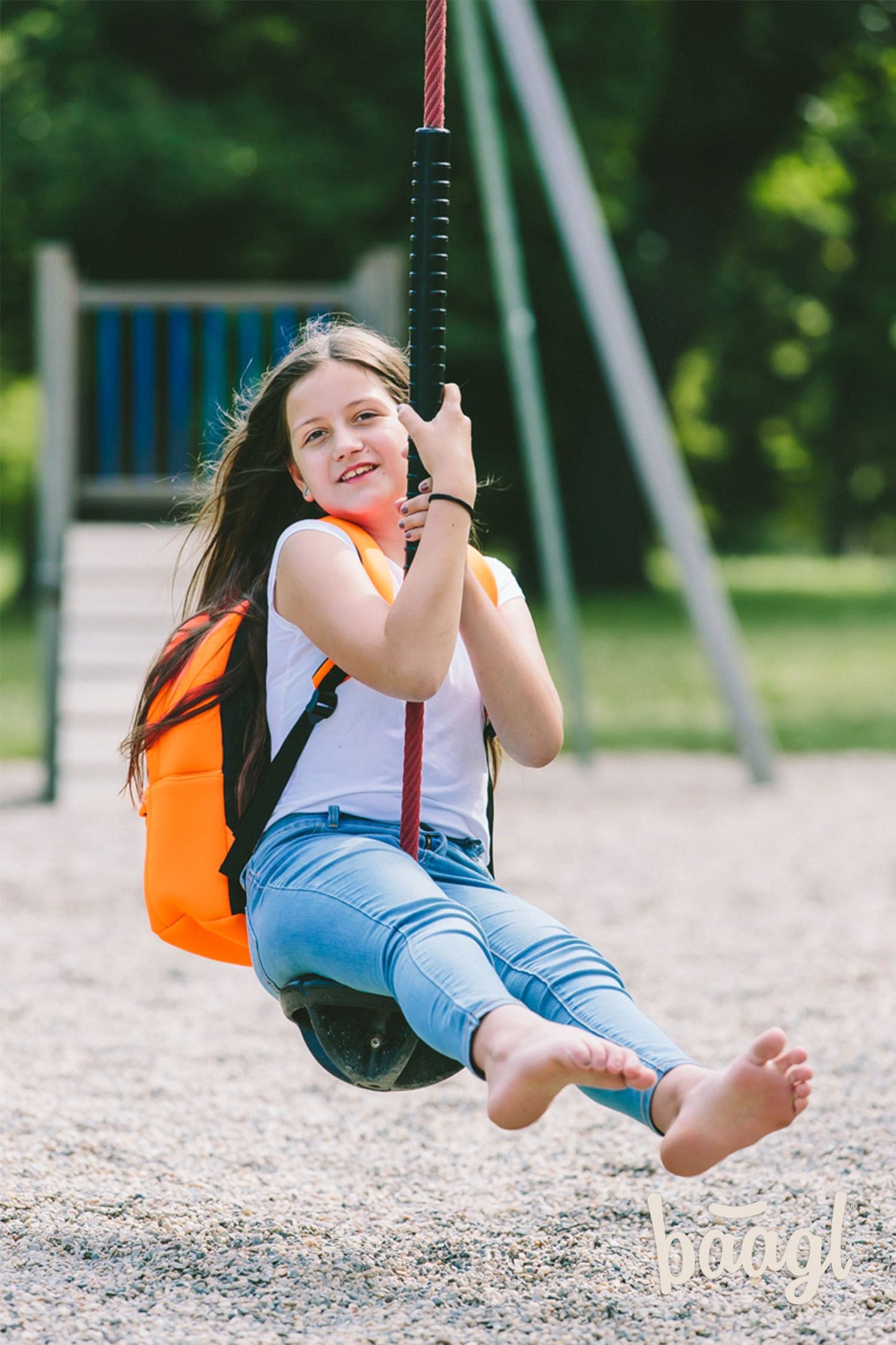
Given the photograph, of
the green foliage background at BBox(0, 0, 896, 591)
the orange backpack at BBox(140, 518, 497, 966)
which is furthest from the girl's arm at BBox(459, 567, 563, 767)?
the green foliage background at BBox(0, 0, 896, 591)

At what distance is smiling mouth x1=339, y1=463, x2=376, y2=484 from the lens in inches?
103

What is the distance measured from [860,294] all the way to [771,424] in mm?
→ 7175

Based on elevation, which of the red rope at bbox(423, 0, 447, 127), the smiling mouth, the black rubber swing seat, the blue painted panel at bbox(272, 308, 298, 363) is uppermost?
the blue painted panel at bbox(272, 308, 298, 363)

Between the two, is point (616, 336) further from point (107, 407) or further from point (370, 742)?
point (370, 742)

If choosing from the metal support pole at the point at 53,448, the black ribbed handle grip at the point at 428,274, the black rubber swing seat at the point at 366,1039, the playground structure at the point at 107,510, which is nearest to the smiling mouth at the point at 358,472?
the black ribbed handle grip at the point at 428,274

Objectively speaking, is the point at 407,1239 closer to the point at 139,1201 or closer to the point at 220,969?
the point at 139,1201

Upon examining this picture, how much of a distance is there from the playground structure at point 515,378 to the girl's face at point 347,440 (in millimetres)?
3840

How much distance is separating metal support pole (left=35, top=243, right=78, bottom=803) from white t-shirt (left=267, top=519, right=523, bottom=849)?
4983mm

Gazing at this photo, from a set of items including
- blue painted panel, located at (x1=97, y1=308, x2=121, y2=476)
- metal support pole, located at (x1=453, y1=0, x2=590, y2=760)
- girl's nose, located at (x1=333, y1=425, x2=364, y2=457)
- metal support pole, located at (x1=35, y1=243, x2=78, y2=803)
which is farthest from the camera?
blue painted panel, located at (x1=97, y1=308, x2=121, y2=476)

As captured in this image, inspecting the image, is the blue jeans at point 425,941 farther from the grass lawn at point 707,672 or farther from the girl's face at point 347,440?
the grass lawn at point 707,672

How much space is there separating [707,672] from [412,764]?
11.1 meters

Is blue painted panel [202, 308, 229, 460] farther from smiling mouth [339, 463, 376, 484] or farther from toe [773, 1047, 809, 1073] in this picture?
toe [773, 1047, 809, 1073]

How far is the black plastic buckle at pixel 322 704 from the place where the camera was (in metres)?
2.49

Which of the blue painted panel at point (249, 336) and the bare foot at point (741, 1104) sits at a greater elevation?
the blue painted panel at point (249, 336)
